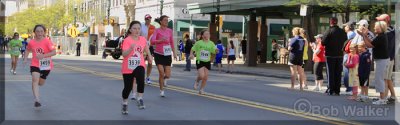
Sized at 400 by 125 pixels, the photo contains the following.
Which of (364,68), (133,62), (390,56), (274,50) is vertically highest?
(274,50)

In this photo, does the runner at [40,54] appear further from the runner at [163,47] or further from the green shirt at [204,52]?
the green shirt at [204,52]

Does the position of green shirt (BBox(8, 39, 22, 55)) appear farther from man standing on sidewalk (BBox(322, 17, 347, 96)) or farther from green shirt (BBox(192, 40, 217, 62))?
man standing on sidewalk (BBox(322, 17, 347, 96))

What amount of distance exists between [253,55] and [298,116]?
933 inches

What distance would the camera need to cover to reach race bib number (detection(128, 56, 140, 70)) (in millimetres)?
10047

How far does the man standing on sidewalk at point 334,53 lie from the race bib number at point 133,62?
19.9ft

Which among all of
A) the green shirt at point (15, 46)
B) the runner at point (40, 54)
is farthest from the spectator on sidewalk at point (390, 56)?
the green shirt at point (15, 46)

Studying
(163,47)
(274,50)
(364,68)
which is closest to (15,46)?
(163,47)

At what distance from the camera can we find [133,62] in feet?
33.0

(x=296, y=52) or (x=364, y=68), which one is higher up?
(x=296, y=52)

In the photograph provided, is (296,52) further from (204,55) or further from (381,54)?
(381,54)

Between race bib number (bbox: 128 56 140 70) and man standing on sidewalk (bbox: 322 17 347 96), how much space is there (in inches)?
239

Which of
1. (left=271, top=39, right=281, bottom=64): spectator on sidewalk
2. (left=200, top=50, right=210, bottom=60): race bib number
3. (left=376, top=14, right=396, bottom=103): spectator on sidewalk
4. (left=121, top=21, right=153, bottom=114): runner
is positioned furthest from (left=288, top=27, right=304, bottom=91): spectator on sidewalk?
(left=271, top=39, right=281, bottom=64): spectator on sidewalk

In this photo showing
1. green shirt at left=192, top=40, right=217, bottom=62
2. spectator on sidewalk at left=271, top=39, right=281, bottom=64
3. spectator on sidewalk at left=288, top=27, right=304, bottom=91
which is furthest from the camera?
spectator on sidewalk at left=271, top=39, right=281, bottom=64

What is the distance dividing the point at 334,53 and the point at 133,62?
20.5ft
